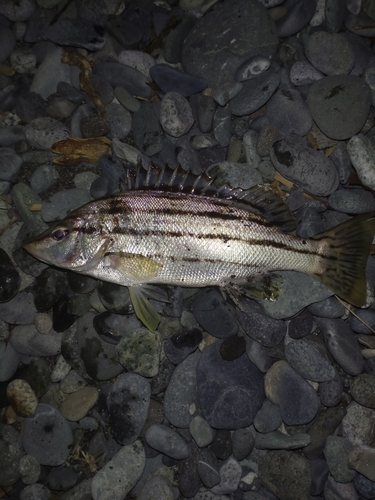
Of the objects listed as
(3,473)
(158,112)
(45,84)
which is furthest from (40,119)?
(3,473)

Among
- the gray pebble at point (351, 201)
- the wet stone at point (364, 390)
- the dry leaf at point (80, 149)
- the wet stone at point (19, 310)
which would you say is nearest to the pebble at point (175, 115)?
the dry leaf at point (80, 149)

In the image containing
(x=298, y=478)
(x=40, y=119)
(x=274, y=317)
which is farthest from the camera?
(x=40, y=119)

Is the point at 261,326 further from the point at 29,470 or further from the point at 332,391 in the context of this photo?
the point at 29,470

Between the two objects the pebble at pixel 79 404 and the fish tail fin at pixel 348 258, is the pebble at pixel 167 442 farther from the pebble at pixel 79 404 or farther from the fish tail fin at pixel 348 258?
the fish tail fin at pixel 348 258

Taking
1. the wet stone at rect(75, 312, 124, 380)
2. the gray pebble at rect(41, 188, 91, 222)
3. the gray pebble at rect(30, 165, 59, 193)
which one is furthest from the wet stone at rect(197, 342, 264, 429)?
the gray pebble at rect(30, 165, 59, 193)

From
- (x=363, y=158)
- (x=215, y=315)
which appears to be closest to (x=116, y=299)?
(x=215, y=315)

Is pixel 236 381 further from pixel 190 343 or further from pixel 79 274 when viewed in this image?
pixel 79 274
